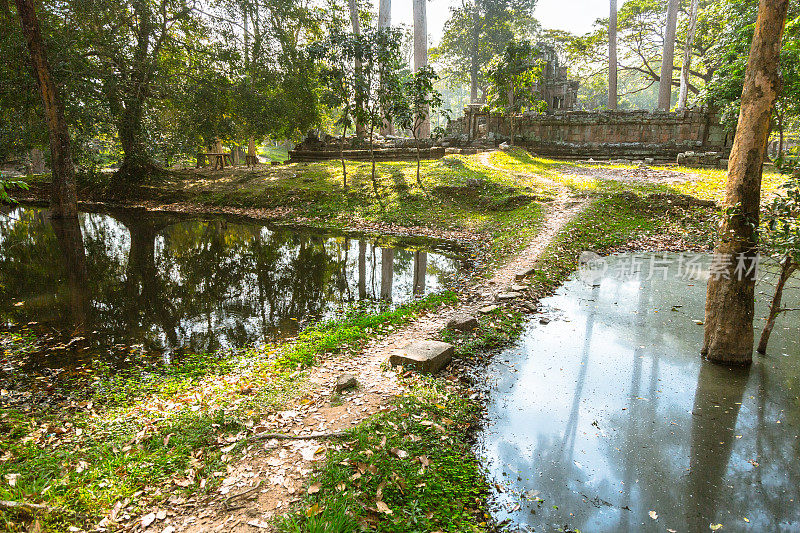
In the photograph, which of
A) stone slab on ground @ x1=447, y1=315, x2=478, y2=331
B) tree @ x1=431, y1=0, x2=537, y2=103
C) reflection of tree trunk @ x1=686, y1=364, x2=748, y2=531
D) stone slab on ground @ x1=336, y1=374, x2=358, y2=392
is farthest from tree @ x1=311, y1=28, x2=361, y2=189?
tree @ x1=431, y1=0, x2=537, y2=103

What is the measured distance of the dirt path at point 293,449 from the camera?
10.9ft

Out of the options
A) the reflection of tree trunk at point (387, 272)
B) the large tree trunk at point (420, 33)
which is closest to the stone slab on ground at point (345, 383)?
the reflection of tree trunk at point (387, 272)

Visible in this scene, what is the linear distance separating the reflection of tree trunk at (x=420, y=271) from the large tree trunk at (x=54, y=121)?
12.8 meters

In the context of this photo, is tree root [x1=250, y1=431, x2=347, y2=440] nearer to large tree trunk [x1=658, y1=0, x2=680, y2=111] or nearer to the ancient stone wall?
the ancient stone wall

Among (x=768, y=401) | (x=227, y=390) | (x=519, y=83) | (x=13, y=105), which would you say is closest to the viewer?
(x=768, y=401)

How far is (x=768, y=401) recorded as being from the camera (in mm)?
4797

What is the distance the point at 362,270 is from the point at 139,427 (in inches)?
255

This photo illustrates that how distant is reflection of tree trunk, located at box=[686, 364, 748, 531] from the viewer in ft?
11.5

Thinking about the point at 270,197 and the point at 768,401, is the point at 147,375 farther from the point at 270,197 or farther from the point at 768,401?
the point at 270,197

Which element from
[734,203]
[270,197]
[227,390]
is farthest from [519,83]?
[227,390]

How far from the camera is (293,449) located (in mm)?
4078

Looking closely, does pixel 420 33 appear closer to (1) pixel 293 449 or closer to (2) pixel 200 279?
(2) pixel 200 279

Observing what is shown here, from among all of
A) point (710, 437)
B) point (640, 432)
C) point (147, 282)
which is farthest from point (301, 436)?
point (147, 282)

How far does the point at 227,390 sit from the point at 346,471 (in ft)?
7.29
